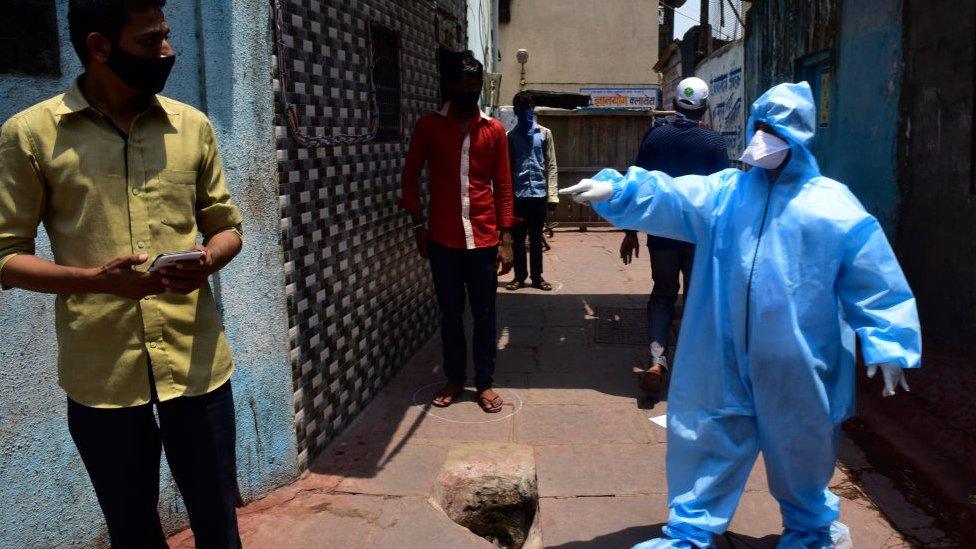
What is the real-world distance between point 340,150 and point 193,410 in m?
2.20

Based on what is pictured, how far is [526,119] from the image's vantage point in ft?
24.4

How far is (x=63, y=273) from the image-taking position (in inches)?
72.9

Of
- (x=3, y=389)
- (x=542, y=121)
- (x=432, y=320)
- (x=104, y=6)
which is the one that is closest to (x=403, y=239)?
(x=432, y=320)

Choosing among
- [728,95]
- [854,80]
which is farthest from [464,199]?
[728,95]

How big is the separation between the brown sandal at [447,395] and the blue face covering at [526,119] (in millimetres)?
3454

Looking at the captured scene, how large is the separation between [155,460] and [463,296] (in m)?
2.58

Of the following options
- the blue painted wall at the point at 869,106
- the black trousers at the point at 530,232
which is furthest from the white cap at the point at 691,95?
the black trousers at the point at 530,232

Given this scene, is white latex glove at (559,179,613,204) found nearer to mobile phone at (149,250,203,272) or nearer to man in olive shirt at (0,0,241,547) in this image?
man in olive shirt at (0,0,241,547)

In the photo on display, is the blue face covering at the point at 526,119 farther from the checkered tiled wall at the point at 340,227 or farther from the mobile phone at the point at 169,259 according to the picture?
the mobile phone at the point at 169,259

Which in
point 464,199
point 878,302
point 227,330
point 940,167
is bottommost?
point 227,330

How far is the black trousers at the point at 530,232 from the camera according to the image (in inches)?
297

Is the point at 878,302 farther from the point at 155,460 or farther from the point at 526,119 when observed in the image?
the point at 526,119

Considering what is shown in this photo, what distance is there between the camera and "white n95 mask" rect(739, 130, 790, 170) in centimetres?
274

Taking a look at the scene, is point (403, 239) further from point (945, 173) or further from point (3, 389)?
point (945, 173)
